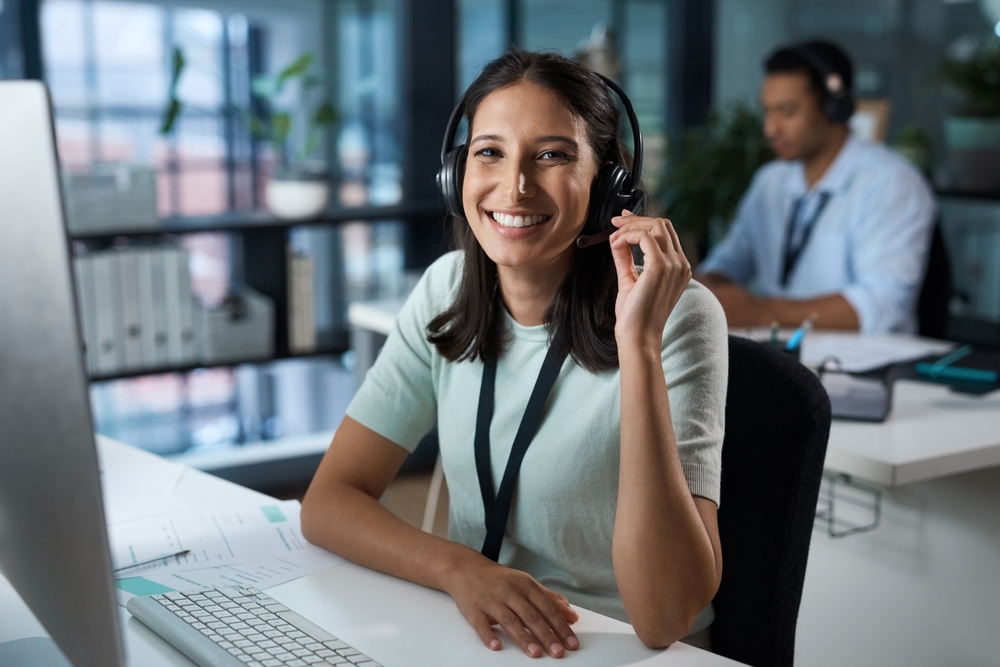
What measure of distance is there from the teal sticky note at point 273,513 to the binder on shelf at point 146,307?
5.93 feet

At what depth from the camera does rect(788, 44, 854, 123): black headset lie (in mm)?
2850

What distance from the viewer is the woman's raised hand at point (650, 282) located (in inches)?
45.4

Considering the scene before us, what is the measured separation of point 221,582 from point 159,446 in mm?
2453

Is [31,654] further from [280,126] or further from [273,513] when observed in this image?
[280,126]

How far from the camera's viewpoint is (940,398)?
1.96 m

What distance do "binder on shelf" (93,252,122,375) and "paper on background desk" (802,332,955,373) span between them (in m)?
1.94

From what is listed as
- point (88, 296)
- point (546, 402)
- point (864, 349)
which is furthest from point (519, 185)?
point (88, 296)

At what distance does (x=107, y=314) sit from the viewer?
9.81 ft

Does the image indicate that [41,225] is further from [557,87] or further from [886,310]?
[886,310]

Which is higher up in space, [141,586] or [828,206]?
[828,206]

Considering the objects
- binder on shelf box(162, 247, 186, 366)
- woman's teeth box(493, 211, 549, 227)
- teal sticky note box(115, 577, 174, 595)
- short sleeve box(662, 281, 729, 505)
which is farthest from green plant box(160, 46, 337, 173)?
short sleeve box(662, 281, 729, 505)

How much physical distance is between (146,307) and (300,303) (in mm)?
500

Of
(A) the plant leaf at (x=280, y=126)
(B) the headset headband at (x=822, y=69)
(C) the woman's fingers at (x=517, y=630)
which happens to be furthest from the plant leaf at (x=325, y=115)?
(C) the woman's fingers at (x=517, y=630)

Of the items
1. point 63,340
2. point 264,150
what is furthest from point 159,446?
point 63,340
